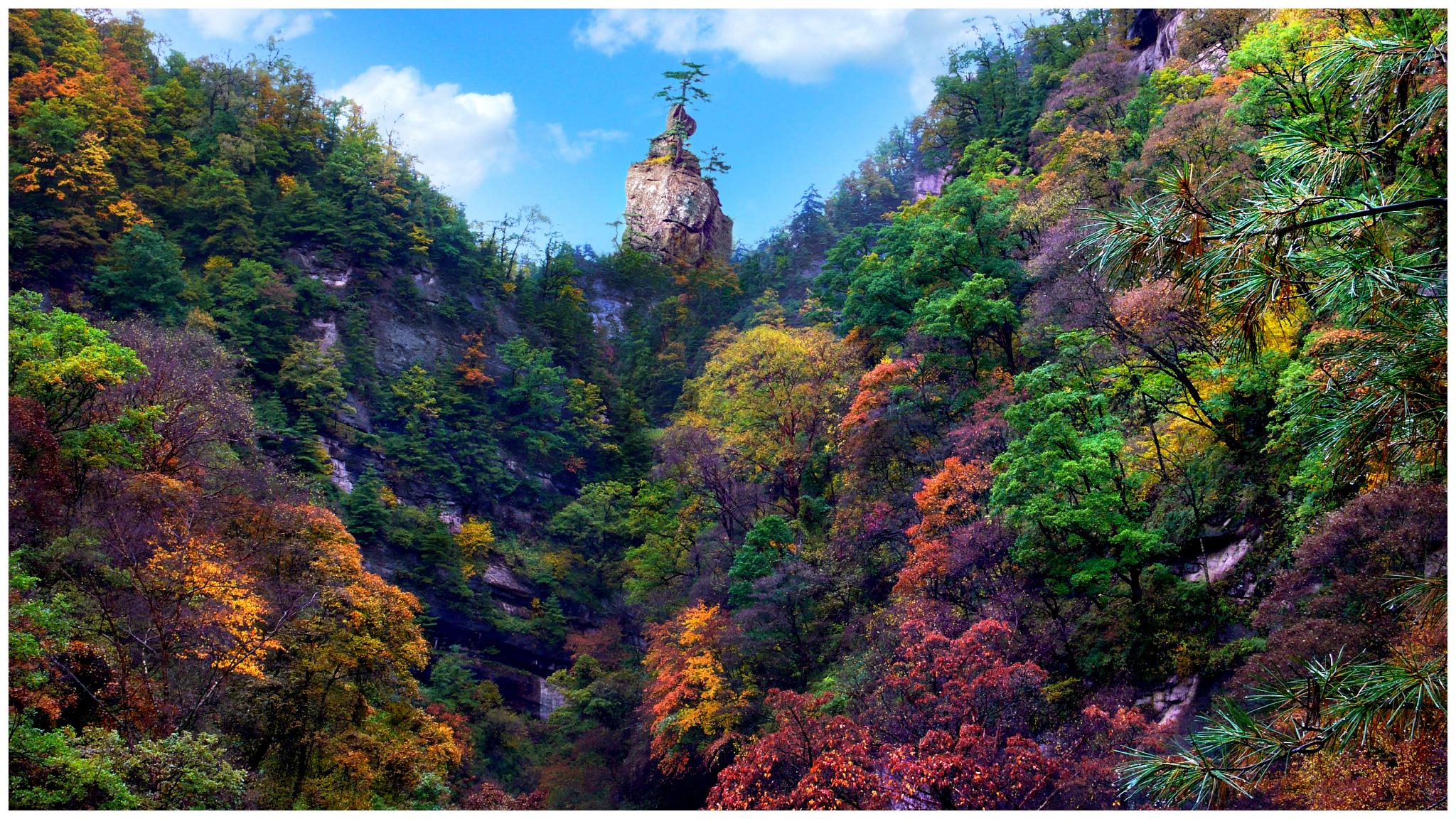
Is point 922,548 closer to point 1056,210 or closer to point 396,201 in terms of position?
point 1056,210

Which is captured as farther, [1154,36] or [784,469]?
[1154,36]

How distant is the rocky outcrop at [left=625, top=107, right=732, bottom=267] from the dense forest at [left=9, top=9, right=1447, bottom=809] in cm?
1080

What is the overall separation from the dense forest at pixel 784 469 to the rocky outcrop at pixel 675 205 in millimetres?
10798

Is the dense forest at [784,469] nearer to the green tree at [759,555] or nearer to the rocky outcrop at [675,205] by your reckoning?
the green tree at [759,555]

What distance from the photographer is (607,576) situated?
104 ft

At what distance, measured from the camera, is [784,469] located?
85.9 feet

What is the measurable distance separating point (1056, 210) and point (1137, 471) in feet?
31.8

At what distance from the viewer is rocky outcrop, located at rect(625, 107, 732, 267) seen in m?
→ 50.3

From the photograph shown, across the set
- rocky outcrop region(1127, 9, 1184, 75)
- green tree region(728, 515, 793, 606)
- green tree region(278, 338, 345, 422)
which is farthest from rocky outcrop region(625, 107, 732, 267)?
green tree region(728, 515, 793, 606)

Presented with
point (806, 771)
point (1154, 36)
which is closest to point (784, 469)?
point (806, 771)

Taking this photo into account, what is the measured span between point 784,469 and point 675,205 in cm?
2880

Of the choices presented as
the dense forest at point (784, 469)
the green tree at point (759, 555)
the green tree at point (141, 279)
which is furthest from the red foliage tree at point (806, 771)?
the green tree at point (141, 279)

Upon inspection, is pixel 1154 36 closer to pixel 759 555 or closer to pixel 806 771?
pixel 759 555

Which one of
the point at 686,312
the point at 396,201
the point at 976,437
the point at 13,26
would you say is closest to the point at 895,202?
the point at 686,312
